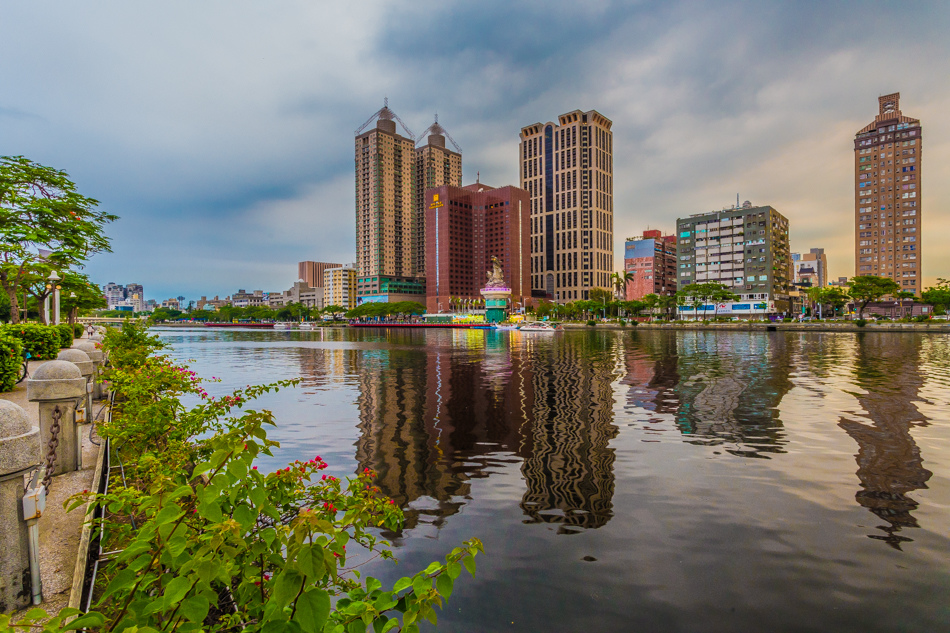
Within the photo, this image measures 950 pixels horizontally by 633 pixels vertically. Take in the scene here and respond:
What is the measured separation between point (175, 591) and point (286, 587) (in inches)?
26.6

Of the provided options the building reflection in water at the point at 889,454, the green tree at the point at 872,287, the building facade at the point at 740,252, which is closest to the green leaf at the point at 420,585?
the building reflection in water at the point at 889,454

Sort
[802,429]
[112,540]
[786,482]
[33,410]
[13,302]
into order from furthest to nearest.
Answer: [13,302], [802,429], [33,410], [786,482], [112,540]

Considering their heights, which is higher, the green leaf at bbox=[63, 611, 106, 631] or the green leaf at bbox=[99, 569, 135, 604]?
the green leaf at bbox=[63, 611, 106, 631]

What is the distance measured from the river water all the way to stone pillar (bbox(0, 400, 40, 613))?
170 inches

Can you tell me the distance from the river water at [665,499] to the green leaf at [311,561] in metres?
4.27

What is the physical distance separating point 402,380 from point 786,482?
71.4 ft

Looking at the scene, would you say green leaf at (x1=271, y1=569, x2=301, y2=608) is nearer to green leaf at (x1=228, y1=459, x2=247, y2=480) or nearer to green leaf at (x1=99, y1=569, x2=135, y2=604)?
green leaf at (x1=228, y1=459, x2=247, y2=480)

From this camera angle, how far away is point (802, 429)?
612 inches

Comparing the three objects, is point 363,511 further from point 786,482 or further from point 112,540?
point 786,482

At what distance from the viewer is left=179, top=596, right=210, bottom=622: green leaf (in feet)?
9.33

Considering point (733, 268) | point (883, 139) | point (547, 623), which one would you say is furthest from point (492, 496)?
point (883, 139)

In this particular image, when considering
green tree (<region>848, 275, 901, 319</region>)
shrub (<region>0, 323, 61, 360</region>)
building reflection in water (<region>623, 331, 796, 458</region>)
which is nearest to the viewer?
building reflection in water (<region>623, 331, 796, 458</region>)

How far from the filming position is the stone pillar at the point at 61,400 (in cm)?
794

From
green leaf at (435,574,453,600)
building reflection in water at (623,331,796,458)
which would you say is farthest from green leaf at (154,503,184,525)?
building reflection in water at (623,331,796,458)
